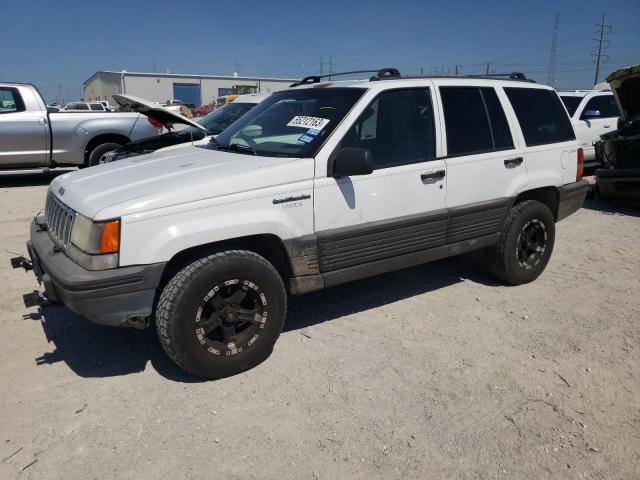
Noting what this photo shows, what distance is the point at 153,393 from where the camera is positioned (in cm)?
310

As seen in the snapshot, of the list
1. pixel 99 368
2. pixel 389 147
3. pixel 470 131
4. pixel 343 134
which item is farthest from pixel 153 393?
pixel 470 131

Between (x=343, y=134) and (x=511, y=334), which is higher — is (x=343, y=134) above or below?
above

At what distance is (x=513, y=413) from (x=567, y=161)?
2958 mm

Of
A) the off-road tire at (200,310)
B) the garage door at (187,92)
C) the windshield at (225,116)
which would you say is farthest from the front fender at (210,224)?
the garage door at (187,92)

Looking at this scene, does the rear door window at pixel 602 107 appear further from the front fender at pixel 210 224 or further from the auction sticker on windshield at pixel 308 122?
the front fender at pixel 210 224

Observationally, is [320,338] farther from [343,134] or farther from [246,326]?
[343,134]

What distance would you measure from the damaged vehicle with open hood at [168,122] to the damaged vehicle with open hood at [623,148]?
5.71 metres

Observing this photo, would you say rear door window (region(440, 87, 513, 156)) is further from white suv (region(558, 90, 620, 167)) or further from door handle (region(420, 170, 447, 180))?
white suv (region(558, 90, 620, 167))

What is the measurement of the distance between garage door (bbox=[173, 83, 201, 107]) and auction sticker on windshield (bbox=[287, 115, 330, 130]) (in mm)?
63524

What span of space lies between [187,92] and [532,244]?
6551 cm

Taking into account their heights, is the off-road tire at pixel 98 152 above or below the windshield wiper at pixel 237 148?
below

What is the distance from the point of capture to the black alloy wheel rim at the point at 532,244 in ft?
15.6

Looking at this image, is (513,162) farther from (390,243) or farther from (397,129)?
(390,243)

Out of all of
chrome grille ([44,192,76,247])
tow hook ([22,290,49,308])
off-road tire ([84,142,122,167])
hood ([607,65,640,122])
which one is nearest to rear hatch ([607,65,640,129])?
hood ([607,65,640,122])
